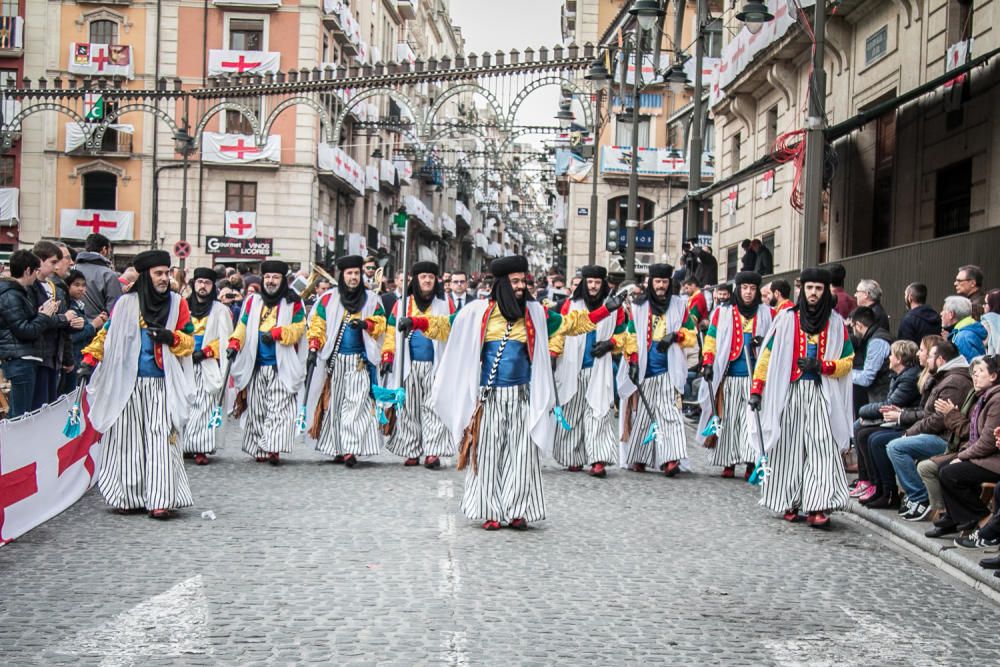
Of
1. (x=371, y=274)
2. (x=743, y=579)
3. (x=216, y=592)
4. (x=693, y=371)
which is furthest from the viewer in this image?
(x=693, y=371)

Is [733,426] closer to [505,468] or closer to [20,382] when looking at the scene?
[505,468]

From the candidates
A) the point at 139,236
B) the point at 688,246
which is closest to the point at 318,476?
the point at 688,246

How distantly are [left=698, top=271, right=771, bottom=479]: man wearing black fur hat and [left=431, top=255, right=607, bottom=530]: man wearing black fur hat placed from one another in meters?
4.03

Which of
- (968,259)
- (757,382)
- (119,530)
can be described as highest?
(968,259)

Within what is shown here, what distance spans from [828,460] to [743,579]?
2509mm

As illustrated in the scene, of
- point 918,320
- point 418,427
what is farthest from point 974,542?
point 418,427

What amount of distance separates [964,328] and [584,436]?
4088 mm

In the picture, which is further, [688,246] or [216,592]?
[688,246]

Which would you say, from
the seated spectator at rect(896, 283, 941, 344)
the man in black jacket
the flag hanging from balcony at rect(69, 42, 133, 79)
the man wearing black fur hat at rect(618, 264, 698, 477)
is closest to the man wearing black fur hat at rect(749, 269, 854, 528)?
the seated spectator at rect(896, 283, 941, 344)

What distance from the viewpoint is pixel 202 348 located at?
42.8 ft

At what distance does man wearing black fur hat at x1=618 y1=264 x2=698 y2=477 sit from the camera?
13508 mm

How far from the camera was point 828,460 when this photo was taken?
10.2m

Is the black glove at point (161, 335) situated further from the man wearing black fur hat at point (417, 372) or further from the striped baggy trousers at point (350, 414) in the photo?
the striped baggy trousers at point (350, 414)

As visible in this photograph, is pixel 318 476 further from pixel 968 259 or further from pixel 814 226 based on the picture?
pixel 968 259
